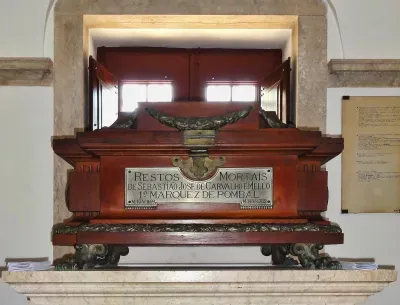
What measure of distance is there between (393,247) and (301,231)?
0.94 m

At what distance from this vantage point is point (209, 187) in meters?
2.78

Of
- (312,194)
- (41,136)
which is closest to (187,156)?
(312,194)

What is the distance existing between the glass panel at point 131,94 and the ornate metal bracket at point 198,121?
4.67ft

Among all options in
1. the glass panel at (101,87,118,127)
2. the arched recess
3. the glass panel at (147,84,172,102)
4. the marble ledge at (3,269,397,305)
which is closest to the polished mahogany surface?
the marble ledge at (3,269,397,305)

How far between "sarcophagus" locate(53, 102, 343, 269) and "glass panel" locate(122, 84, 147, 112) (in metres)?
1.33

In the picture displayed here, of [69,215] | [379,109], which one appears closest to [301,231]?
[379,109]

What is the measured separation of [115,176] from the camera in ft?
9.10

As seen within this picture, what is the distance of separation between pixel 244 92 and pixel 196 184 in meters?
1.52

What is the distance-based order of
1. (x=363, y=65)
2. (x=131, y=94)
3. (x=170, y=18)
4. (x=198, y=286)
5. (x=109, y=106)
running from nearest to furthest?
(x=198, y=286), (x=363, y=65), (x=170, y=18), (x=109, y=106), (x=131, y=94)

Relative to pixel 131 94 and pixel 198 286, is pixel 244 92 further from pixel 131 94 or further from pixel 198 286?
pixel 198 286

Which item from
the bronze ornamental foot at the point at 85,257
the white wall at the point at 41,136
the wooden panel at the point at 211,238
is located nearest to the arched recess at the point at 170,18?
the white wall at the point at 41,136

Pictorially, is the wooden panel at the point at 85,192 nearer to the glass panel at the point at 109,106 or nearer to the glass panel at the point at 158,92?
the glass panel at the point at 109,106

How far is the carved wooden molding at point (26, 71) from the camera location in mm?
3336

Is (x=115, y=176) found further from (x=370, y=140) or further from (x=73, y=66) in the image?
(x=370, y=140)
